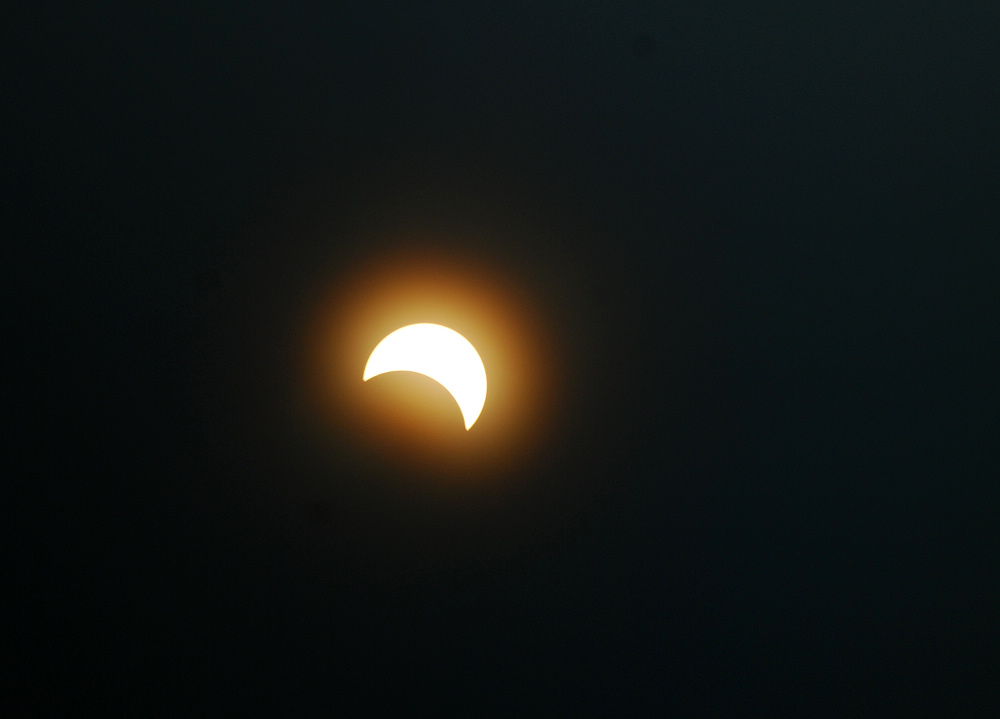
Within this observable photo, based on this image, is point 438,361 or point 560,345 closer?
point 438,361

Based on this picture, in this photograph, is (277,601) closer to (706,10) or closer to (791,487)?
(791,487)

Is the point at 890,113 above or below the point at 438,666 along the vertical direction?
above

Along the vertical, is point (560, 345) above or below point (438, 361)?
above

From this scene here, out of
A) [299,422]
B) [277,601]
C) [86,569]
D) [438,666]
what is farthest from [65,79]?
[438,666]
